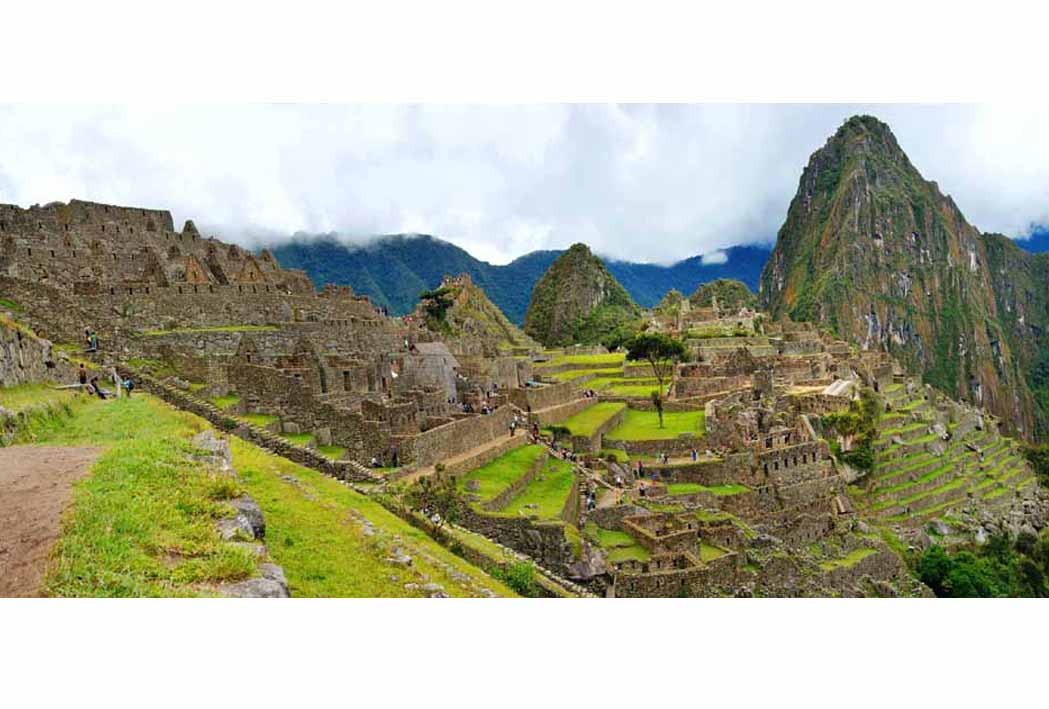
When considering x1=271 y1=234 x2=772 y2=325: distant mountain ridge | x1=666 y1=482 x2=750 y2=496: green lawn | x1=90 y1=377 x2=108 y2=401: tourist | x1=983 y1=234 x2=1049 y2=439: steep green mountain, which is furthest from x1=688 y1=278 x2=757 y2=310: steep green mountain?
x1=983 y1=234 x2=1049 y2=439: steep green mountain

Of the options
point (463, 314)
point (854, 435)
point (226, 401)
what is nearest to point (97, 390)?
point (226, 401)

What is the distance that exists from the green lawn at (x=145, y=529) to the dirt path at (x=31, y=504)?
122 millimetres

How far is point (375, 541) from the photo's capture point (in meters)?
8.35

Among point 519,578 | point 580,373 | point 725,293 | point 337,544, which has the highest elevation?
point 725,293

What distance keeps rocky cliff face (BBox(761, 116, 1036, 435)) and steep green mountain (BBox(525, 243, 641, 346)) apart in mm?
58464

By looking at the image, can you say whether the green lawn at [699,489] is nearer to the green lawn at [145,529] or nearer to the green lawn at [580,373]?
the green lawn at [580,373]

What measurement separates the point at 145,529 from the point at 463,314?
52.1m

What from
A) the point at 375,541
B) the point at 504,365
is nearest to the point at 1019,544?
the point at 504,365

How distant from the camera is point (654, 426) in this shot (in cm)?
2634

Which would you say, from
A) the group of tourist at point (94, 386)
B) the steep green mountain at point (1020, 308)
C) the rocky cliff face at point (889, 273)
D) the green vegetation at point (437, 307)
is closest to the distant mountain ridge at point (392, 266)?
the green vegetation at point (437, 307)

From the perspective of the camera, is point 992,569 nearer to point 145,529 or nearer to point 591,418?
point 591,418

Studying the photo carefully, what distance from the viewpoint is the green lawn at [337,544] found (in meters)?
7.04

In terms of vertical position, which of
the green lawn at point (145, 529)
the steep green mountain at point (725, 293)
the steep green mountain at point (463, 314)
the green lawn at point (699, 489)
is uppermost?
the steep green mountain at point (725, 293)

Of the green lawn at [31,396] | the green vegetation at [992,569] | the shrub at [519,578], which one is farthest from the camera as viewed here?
the green vegetation at [992,569]
